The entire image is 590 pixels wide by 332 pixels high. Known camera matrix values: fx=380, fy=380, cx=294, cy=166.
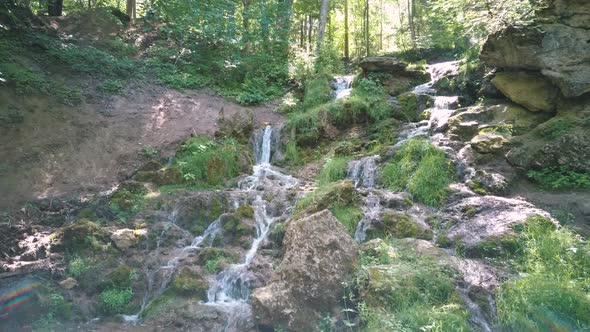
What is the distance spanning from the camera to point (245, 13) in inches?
660

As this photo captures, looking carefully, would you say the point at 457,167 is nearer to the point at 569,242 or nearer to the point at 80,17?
the point at 569,242

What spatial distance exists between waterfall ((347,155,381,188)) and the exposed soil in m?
4.80

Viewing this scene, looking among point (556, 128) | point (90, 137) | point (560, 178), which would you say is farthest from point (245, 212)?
point (556, 128)

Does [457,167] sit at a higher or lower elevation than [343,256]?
higher

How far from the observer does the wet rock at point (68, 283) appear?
679 centimetres

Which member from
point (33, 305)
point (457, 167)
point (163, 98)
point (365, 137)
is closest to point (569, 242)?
point (457, 167)

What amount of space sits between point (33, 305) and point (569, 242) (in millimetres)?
8805

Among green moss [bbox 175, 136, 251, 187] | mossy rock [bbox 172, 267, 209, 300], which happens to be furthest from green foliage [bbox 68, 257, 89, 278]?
green moss [bbox 175, 136, 251, 187]

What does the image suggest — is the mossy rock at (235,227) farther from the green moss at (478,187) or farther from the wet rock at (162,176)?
the green moss at (478,187)

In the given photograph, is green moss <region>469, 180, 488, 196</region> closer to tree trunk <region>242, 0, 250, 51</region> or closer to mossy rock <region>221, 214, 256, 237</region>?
mossy rock <region>221, 214, 256, 237</region>

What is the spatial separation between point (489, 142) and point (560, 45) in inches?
107

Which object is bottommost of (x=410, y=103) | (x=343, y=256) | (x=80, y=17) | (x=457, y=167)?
(x=343, y=256)

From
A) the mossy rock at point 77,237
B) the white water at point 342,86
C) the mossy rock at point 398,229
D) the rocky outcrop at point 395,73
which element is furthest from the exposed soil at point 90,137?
the mossy rock at point 398,229

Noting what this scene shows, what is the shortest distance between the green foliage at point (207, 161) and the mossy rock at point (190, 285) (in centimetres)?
383
